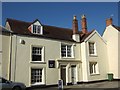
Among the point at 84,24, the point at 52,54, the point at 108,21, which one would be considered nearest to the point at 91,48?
the point at 84,24

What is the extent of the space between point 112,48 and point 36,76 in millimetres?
11806

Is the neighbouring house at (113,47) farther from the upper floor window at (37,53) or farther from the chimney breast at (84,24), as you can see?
the upper floor window at (37,53)

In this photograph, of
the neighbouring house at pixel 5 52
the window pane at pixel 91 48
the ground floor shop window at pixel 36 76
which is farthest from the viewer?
Result: the window pane at pixel 91 48

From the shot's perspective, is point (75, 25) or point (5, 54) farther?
point (75, 25)

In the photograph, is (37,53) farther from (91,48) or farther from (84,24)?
(84,24)

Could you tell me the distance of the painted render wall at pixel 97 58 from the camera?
24.8 m

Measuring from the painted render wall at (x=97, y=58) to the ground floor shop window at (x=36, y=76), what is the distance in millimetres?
5874

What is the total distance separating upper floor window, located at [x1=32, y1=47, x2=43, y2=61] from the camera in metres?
21.6

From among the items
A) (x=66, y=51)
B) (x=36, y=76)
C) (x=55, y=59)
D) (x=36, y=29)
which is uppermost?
(x=36, y=29)

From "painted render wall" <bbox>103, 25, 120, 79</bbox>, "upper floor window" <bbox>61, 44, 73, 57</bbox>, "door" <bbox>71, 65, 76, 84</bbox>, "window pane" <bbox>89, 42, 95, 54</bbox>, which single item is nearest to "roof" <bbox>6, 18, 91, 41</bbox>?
"upper floor window" <bbox>61, 44, 73, 57</bbox>

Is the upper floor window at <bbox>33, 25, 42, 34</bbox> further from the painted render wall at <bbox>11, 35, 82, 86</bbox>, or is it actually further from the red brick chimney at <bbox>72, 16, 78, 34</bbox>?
the red brick chimney at <bbox>72, 16, 78, 34</bbox>

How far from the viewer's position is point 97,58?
87.1ft

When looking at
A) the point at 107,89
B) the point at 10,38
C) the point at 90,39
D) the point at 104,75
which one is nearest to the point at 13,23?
the point at 10,38

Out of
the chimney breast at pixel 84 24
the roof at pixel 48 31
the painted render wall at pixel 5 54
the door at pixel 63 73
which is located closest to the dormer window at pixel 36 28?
the roof at pixel 48 31
